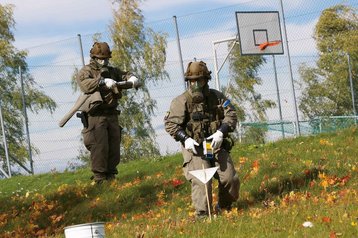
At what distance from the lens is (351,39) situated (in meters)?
25.7

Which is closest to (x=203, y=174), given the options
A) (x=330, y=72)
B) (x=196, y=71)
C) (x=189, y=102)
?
(x=189, y=102)

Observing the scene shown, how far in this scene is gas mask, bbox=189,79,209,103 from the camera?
966 cm

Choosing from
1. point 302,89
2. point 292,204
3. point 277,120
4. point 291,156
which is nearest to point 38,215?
point 291,156

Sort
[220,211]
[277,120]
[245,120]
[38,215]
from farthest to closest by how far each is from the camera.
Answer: [245,120], [277,120], [38,215], [220,211]

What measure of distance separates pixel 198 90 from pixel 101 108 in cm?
381

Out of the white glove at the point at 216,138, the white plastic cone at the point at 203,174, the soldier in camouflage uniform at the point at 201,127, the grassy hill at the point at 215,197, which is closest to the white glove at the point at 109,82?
the grassy hill at the point at 215,197

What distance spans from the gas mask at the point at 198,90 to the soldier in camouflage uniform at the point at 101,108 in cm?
321

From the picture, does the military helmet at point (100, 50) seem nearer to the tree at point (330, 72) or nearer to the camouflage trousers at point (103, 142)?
the camouflage trousers at point (103, 142)

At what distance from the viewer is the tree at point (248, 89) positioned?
78.4 ft

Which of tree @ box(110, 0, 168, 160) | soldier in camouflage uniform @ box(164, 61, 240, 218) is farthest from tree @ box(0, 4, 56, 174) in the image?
soldier in camouflage uniform @ box(164, 61, 240, 218)

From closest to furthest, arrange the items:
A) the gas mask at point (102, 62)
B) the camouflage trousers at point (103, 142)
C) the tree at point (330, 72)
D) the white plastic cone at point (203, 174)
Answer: the white plastic cone at point (203, 174)
the gas mask at point (102, 62)
the camouflage trousers at point (103, 142)
the tree at point (330, 72)

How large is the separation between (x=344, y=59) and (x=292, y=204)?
16.4 meters

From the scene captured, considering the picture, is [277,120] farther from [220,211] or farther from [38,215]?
[220,211]

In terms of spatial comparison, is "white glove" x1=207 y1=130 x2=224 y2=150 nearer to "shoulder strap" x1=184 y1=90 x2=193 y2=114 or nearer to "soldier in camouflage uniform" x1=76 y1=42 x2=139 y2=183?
"shoulder strap" x1=184 y1=90 x2=193 y2=114
